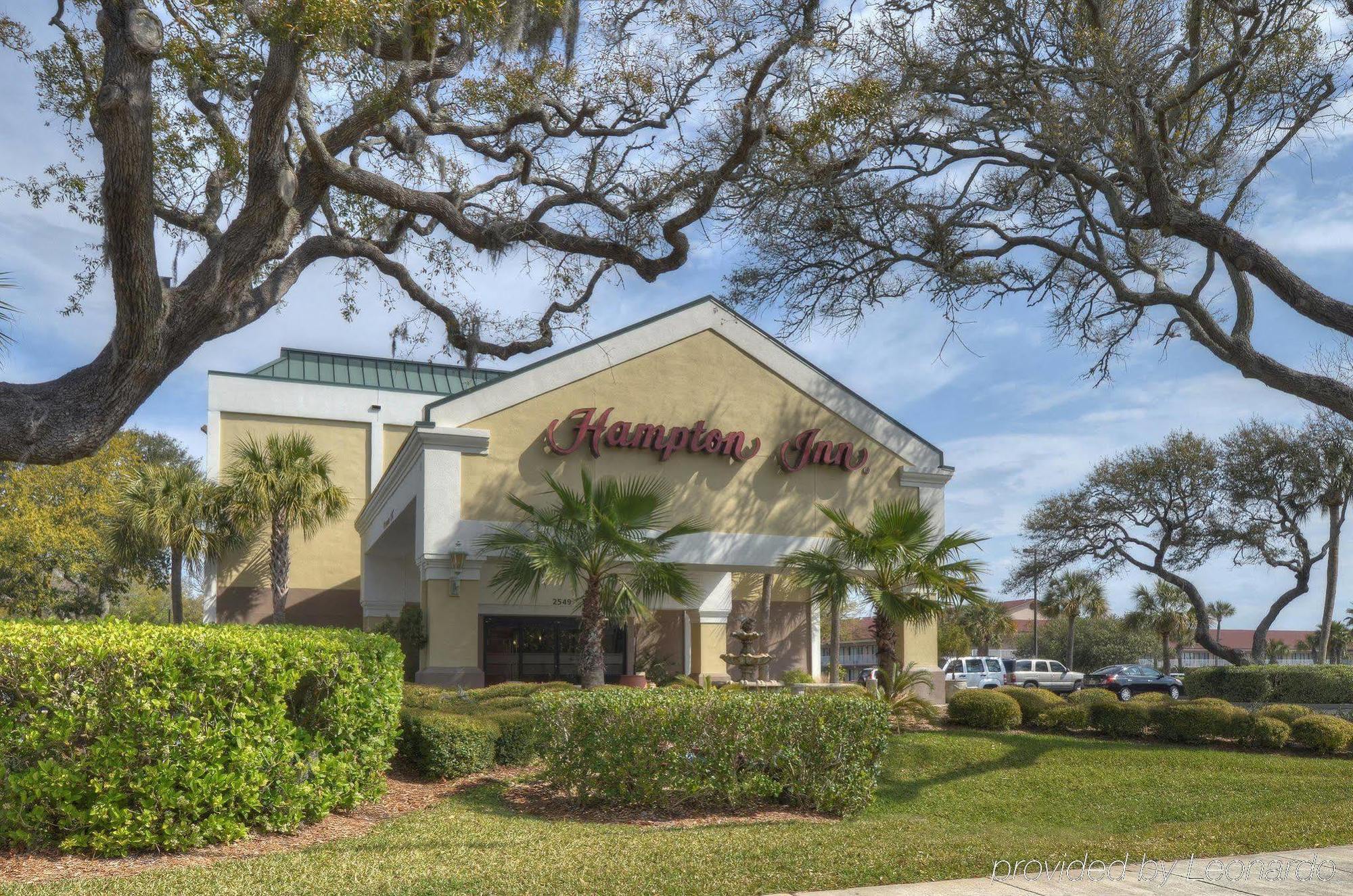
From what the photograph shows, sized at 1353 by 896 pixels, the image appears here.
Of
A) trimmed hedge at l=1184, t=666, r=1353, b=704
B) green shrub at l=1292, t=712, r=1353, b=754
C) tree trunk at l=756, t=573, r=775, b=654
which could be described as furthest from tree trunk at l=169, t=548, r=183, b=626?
trimmed hedge at l=1184, t=666, r=1353, b=704

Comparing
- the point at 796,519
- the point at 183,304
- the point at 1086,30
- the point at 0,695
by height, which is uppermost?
the point at 1086,30

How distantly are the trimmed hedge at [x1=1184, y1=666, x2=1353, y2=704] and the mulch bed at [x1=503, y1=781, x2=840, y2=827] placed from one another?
21.4 meters

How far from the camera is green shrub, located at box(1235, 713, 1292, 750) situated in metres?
17.1

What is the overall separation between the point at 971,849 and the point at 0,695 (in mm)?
7832

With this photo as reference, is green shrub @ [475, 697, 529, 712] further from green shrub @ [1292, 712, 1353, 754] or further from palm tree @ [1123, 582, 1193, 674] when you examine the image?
palm tree @ [1123, 582, 1193, 674]

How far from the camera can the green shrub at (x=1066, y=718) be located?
18.6 metres

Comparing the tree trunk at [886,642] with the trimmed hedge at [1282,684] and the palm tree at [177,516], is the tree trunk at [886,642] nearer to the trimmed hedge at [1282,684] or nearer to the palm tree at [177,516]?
the trimmed hedge at [1282,684]

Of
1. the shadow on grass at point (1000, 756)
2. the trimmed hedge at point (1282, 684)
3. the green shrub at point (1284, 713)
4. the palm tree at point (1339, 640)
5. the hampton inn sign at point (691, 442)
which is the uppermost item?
the hampton inn sign at point (691, 442)

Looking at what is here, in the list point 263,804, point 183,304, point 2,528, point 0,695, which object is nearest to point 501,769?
point 263,804

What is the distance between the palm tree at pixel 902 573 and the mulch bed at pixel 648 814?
7024 mm

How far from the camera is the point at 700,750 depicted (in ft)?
36.7

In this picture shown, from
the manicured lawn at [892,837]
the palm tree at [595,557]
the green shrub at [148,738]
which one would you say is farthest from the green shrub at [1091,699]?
the green shrub at [148,738]

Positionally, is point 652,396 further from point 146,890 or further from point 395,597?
point 146,890

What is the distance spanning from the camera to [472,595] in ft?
67.1
